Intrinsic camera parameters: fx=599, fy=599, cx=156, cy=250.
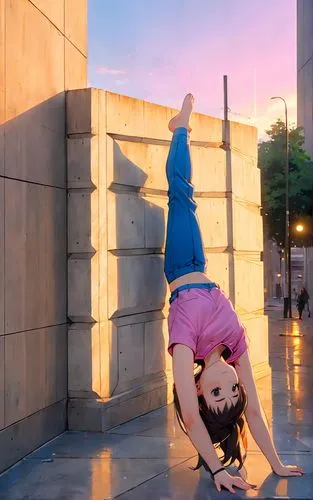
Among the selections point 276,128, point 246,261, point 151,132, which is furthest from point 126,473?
point 276,128

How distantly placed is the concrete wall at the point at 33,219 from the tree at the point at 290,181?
21.5 metres

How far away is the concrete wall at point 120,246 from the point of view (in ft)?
23.1

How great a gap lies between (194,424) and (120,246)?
2.80 meters

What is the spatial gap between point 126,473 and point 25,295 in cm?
199

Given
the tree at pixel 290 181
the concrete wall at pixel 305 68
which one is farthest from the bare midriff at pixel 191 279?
the concrete wall at pixel 305 68

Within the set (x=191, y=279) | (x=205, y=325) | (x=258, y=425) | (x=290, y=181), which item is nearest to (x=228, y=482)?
(x=258, y=425)

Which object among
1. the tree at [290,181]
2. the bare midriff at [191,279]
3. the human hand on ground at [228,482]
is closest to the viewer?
the human hand on ground at [228,482]

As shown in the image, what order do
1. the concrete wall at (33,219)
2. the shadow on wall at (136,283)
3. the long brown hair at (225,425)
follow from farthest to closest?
the shadow on wall at (136,283)
the concrete wall at (33,219)
the long brown hair at (225,425)

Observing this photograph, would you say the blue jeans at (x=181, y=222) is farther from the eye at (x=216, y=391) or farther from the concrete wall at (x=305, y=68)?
the concrete wall at (x=305, y=68)

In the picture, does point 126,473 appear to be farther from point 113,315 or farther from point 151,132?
point 151,132

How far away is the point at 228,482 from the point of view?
5.07 m

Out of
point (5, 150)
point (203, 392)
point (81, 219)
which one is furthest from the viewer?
point (81, 219)

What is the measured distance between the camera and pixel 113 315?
7.25 m

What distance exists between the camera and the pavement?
5070mm
